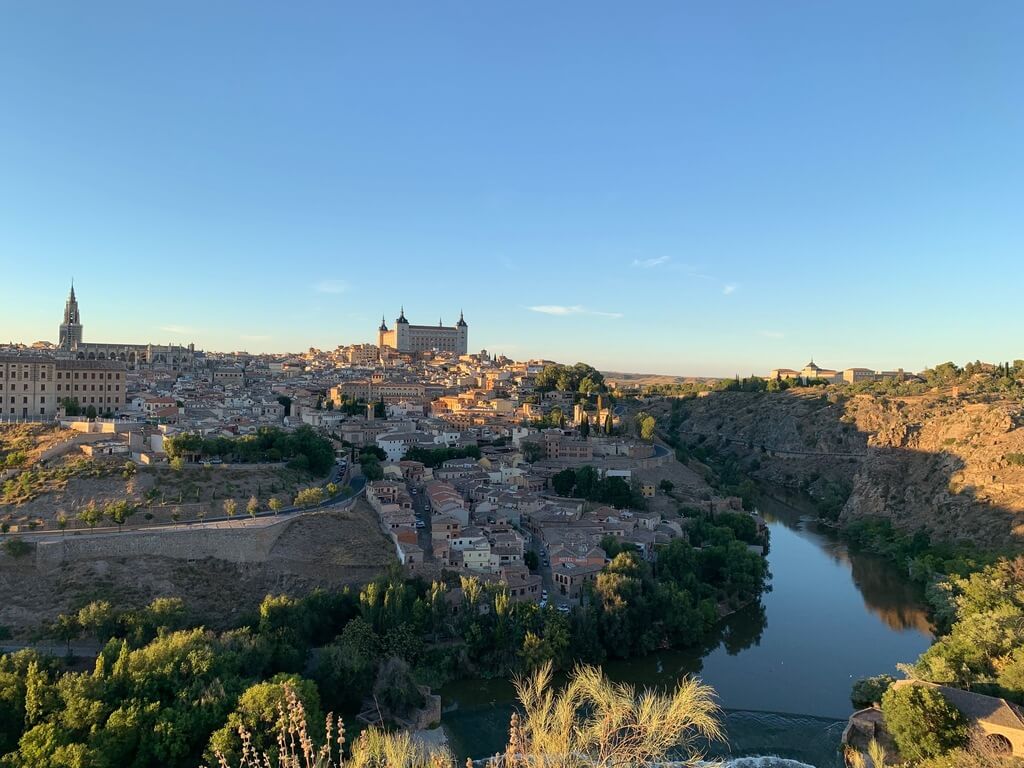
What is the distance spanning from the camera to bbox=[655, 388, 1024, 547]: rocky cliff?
23.7 meters

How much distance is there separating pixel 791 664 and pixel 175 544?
42.3 ft

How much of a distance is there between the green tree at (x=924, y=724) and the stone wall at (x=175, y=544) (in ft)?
40.1

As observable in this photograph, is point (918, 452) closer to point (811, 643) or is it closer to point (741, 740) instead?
point (811, 643)

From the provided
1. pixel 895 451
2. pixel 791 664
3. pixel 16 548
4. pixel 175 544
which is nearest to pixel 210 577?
pixel 175 544

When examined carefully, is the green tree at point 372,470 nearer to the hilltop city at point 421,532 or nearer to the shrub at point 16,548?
the hilltop city at point 421,532

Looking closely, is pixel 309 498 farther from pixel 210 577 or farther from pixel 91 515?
pixel 91 515

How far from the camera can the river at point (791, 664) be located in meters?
11.2

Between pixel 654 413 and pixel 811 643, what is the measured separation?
3638cm

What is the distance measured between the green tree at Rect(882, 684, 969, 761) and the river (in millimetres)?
1280

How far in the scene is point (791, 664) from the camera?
14.1 metres

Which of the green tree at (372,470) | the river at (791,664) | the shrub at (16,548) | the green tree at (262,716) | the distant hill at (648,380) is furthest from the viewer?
the distant hill at (648,380)

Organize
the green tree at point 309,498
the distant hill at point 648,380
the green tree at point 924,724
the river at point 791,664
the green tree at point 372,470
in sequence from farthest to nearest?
the distant hill at point 648,380
the green tree at point 372,470
the green tree at point 309,498
the river at point 791,664
the green tree at point 924,724

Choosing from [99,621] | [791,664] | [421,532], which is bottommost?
[791,664]

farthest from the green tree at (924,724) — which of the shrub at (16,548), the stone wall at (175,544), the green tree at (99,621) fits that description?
the shrub at (16,548)
